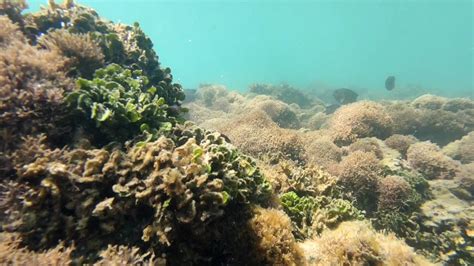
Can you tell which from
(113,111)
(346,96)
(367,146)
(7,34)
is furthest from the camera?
(346,96)

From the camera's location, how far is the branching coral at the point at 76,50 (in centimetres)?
509

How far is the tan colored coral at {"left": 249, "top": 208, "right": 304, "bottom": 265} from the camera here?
3393mm

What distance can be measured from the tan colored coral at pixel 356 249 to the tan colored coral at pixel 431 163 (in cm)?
462

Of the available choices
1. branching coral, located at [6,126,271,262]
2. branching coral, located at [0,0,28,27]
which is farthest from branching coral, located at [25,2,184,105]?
branching coral, located at [6,126,271,262]

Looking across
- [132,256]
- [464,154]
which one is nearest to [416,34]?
[464,154]

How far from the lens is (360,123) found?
980cm

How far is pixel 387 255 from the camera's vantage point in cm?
411

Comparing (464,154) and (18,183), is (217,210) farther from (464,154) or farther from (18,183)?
(464,154)

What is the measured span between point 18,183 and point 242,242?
2.60 m

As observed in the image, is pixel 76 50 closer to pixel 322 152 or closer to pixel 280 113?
pixel 322 152

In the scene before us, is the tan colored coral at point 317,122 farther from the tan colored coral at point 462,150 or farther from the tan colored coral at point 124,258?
the tan colored coral at point 124,258

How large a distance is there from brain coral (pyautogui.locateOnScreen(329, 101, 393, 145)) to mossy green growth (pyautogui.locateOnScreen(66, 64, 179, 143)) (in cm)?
684

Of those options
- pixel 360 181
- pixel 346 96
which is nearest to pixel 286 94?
pixel 346 96

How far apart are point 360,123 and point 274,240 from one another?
758 cm
